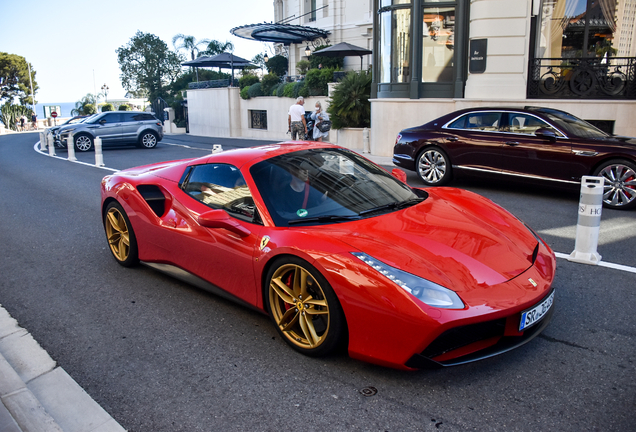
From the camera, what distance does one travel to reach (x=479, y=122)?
970 cm

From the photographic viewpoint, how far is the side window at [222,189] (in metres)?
4.07

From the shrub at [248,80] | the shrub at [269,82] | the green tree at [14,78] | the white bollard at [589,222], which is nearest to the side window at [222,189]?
the white bollard at [589,222]

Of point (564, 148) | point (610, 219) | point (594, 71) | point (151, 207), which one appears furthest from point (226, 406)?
point (594, 71)

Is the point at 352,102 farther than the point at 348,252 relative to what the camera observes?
Yes

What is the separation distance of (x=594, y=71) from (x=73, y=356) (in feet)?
46.8

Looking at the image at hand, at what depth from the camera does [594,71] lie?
13.9 metres

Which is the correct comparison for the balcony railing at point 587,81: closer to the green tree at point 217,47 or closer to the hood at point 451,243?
the hood at point 451,243

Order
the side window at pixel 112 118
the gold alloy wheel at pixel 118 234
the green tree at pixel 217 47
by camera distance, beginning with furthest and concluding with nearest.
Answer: the green tree at pixel 217 47 → the side window at pixel 112 118 → the gold alloy wheel at pixel 118 234

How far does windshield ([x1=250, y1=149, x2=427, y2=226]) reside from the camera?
3893mm

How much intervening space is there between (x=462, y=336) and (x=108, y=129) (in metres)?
21.1

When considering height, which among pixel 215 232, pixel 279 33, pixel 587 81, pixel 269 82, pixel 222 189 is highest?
pixel 279 33

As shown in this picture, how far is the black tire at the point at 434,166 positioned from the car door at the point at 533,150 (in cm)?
113

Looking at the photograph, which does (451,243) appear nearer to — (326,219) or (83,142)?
(326,219)

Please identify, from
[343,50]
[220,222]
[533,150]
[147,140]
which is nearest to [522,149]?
[533,150]
